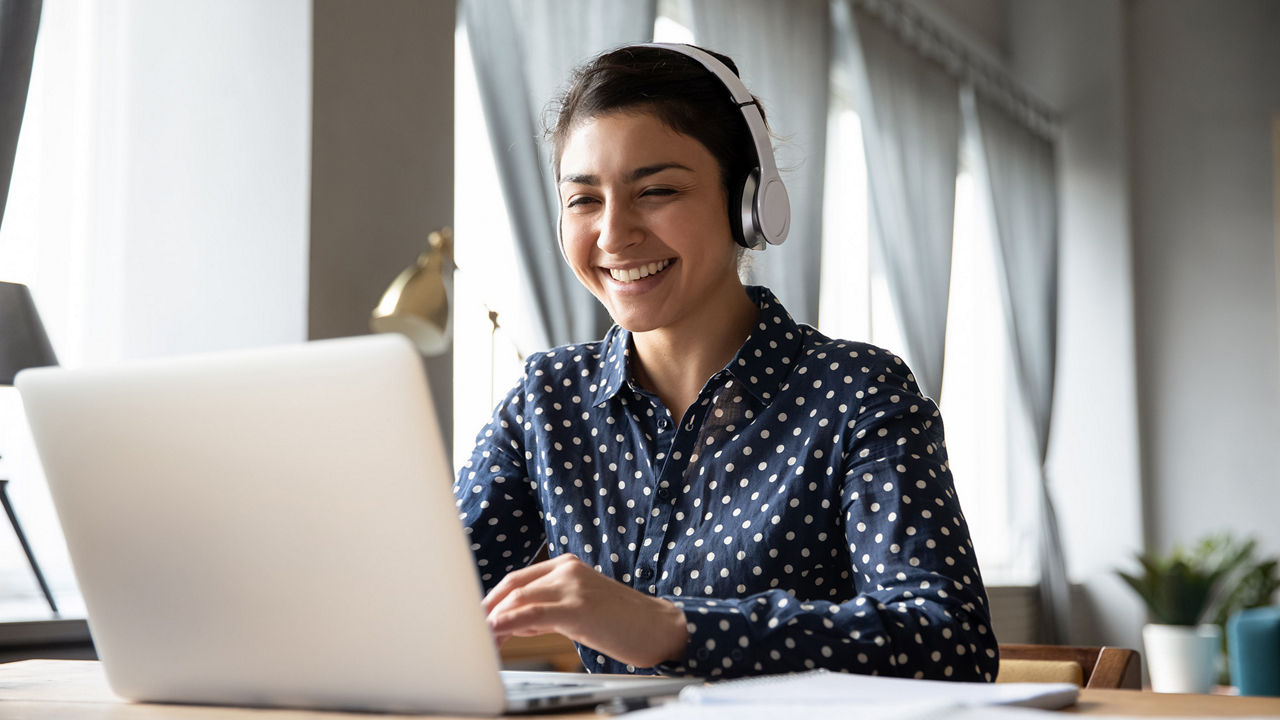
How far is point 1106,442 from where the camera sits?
5738mm

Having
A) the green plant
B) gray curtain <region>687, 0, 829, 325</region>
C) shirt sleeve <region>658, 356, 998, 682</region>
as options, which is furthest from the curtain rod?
shirt sleeve <region>658, 356, 998, 682</region>

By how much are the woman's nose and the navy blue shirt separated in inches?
5.1

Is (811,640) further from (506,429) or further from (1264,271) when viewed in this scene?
(1264,271)

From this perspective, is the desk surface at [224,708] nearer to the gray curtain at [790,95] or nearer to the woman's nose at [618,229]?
the woman's nose at [618,229]

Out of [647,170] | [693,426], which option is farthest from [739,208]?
[693,426]

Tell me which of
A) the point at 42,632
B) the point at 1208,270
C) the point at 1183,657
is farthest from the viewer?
the point at 1208,270

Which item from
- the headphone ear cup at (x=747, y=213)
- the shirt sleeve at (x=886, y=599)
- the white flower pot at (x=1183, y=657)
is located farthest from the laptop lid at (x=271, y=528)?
the white flower pot at (x=1183, y=657)

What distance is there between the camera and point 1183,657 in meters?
4.83

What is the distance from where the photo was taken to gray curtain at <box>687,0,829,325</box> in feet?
12.0

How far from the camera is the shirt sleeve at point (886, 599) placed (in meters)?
→ 0.90

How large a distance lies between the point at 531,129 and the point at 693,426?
1.67 metres

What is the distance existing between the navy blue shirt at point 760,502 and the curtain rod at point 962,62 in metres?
3.38

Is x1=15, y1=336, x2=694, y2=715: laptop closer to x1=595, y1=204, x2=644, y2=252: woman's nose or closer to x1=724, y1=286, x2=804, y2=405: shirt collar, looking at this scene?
x1=724, y1=286, x2=804, y2=405: shirt collar

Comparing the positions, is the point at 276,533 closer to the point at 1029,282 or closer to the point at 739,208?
the point at 739,208
